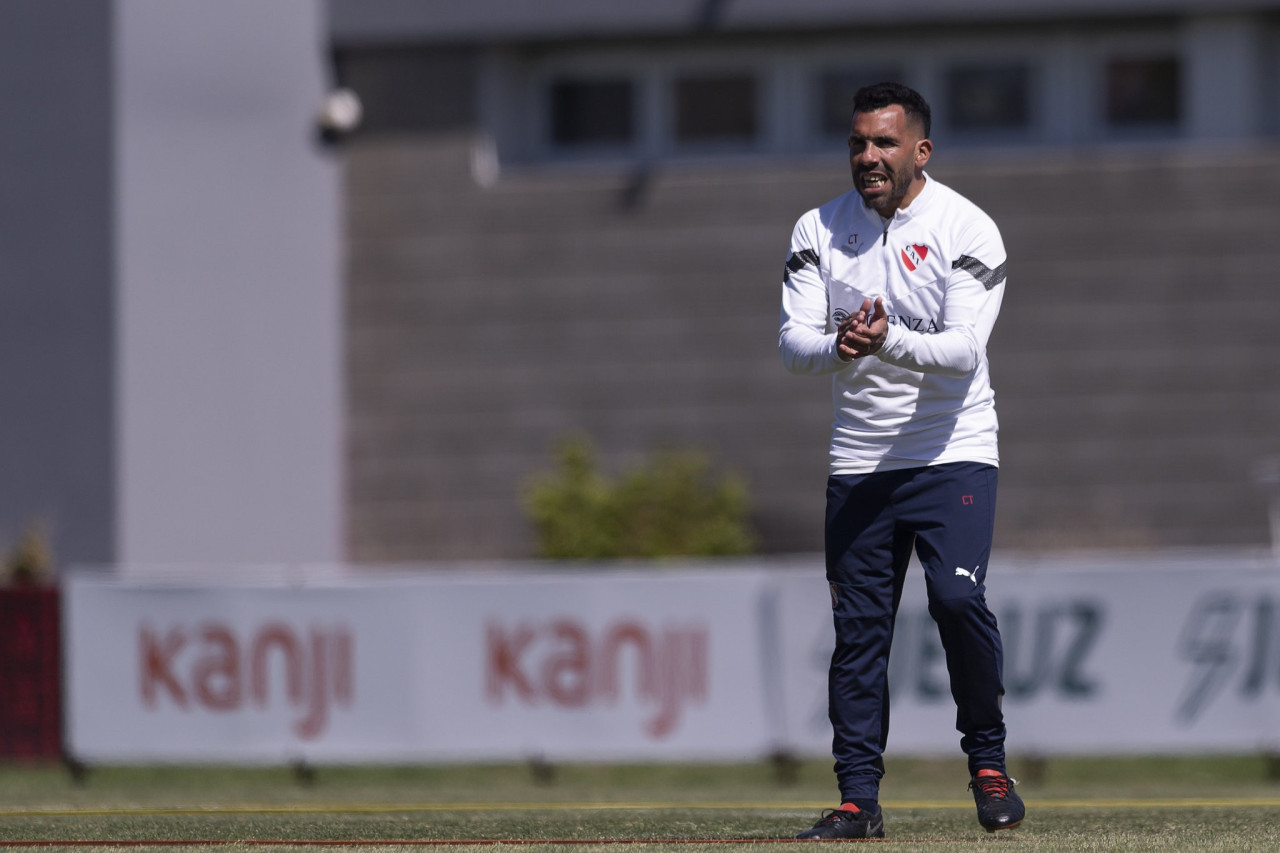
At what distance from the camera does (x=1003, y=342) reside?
15.8 m

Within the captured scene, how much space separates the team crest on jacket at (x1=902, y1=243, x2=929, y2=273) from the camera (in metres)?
4.96

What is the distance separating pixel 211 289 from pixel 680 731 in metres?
6.72

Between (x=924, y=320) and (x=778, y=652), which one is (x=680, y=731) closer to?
(x=778, y=652)

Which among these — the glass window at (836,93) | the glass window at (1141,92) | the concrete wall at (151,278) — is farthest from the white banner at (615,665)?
the glass window at (1141,92)

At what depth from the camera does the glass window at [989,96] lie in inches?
639

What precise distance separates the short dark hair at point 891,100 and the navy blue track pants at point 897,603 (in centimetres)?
102

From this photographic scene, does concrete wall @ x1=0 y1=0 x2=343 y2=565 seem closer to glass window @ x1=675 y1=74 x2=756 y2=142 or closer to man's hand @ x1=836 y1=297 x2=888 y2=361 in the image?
glass window @ x1=675 y1=74 x2=756 y2=142

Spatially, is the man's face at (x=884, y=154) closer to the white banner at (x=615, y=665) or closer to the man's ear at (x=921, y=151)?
the man's ear at (x=921, y=151)

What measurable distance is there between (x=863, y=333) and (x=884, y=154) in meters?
0.65

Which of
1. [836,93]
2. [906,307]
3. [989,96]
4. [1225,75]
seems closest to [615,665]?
[906,307]

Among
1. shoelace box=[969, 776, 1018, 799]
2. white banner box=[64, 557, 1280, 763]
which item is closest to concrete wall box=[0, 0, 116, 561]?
white banner box=[64, 557, 1280, 763]

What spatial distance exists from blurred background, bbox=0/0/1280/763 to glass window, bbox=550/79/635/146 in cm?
3

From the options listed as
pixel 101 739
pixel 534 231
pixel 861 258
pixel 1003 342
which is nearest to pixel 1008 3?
pixel 1003 342

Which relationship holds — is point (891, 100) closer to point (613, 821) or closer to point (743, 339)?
point (613, 821)
